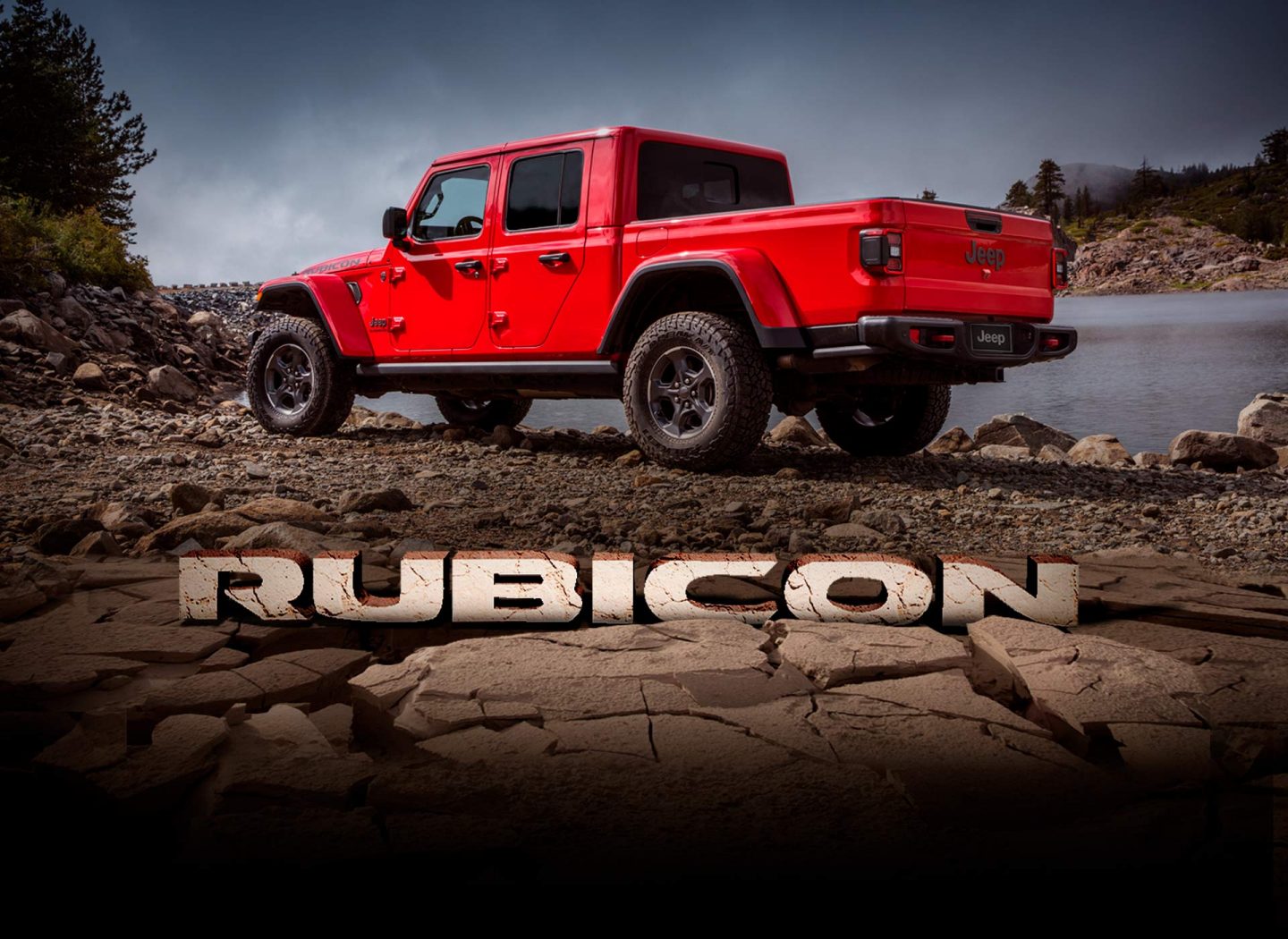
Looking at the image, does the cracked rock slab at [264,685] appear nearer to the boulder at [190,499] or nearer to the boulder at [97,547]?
the boulder at [97,547]

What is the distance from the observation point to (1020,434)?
903 centimetres

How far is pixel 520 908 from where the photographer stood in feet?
5.55

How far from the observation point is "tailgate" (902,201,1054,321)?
5656mm

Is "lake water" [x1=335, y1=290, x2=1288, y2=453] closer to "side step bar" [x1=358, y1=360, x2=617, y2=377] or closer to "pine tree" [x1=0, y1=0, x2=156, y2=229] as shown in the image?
"side step bar" [x1=358, y1=360, x2=617, y2=377]

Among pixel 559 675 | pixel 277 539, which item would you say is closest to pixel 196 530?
pixel 277 539

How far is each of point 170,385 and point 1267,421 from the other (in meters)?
11.0

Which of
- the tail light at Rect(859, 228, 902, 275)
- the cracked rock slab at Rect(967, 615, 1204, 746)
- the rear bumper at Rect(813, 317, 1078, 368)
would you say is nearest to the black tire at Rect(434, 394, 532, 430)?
the rear bumper at Rect(813, 317, 1078, 368)

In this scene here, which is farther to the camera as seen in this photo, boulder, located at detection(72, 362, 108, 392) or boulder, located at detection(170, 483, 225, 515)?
boulder, located at detection(72, 362, 108, 392)

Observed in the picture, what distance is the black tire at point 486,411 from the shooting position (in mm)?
9688

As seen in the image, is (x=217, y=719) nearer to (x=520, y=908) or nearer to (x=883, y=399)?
(x=520, y=908)

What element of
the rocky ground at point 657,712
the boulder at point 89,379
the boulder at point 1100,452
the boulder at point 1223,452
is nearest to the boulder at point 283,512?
the rocky ground at point 657,712

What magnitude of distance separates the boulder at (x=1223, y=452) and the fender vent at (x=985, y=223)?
2.89 meters

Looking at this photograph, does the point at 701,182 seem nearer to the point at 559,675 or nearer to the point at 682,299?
the point at 682,299

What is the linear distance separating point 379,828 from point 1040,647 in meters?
1.97
